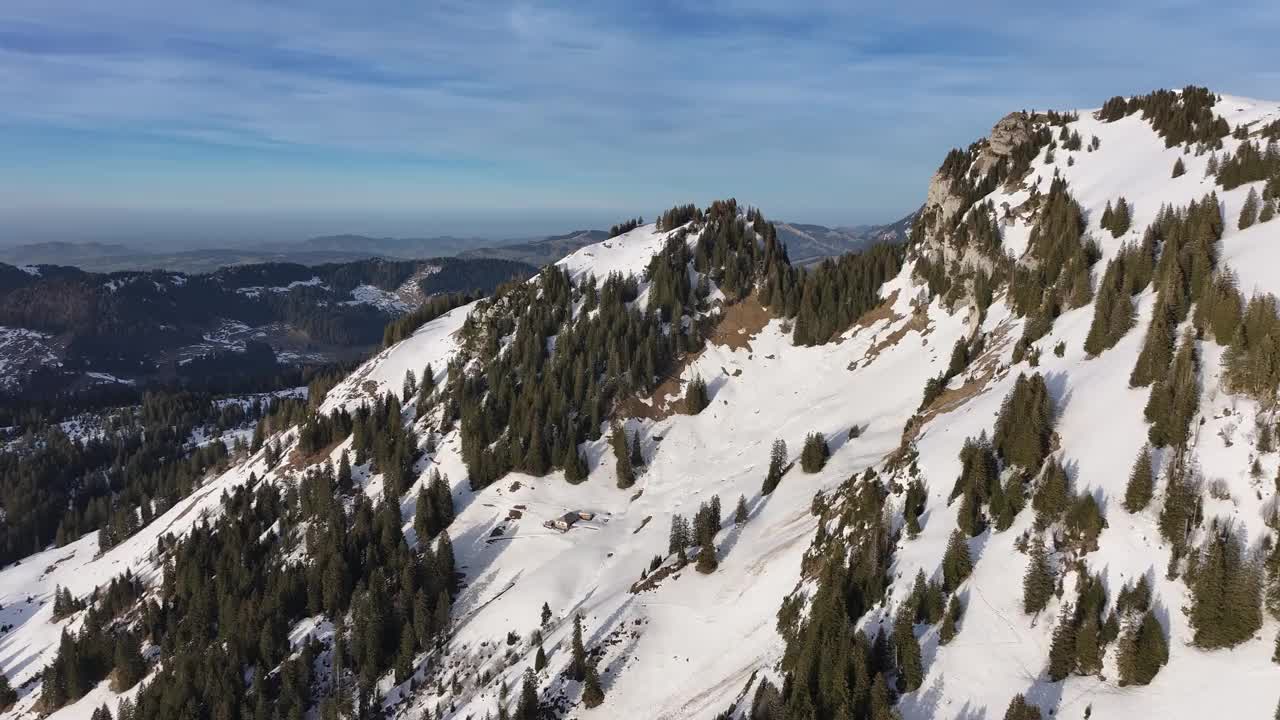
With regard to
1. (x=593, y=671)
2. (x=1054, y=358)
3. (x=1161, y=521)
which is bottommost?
(x=593, y=671)

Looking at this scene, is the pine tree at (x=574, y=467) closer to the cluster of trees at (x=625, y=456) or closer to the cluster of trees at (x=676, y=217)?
the cluster of trees at (x=625, y=456)

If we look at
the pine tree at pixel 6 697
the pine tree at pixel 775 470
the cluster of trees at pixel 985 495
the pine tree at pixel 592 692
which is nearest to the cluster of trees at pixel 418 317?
the pine tree at pixel 6 697

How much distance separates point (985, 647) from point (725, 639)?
23129 mm

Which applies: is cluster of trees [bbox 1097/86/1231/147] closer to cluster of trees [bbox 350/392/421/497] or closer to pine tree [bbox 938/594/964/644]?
pine tree [bbox 938/594/964/644]

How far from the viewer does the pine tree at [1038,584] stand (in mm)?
→ 34750

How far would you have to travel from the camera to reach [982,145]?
110312 mm

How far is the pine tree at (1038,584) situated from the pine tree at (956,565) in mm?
3645

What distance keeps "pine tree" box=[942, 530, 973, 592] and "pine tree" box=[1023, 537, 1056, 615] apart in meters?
3.64

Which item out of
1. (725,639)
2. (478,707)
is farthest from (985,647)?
(478,707)

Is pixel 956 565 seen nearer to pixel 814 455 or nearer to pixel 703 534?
pixel 703 534

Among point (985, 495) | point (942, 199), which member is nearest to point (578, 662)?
point (985, 495)

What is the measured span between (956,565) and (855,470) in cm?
2829

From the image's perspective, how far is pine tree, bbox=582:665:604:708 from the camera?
51938 millimetres

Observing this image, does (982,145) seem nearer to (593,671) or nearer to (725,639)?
(725,639)
